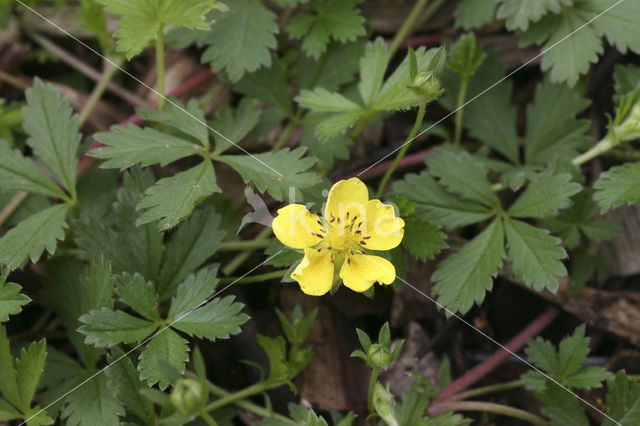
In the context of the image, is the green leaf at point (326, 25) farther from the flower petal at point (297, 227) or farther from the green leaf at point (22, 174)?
the green leaf at point (22, 174)

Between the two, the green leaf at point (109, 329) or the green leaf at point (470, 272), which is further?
the green leaf at point (470, 272)

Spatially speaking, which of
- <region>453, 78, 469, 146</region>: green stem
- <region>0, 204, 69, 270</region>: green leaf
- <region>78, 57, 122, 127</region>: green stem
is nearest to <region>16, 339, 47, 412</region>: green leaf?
<region>0, 204, 69, 270</region>: green leaf

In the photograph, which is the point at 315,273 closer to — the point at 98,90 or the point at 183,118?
the point at 183,118

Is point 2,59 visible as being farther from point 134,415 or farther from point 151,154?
point 134,415

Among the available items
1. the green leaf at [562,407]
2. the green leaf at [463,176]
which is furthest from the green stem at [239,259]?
the green leaf at [562,407]

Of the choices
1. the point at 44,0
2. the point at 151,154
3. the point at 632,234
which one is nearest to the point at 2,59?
the point at 44,0
